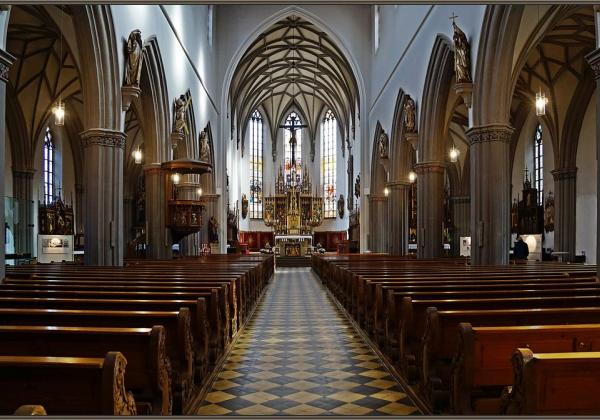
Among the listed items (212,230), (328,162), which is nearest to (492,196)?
(212,230)

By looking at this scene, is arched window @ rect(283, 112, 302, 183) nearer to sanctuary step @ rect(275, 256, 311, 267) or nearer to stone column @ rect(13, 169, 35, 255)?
sanctuary step @ rect(275, 256, 311, 267)

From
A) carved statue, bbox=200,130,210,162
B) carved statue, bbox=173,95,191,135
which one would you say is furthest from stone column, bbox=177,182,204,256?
carved statue, bbox=173,95,191,135

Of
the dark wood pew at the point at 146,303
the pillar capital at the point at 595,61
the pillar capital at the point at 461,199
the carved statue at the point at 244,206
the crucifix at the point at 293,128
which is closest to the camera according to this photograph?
the dark wood pew at the point at 146,303

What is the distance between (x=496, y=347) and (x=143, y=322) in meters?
2.37

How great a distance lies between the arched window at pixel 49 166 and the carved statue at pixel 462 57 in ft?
56.2

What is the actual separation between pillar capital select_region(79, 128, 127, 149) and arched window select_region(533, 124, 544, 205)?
16997mm

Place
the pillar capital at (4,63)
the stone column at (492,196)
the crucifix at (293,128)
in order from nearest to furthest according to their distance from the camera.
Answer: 1. the pillar capital at (4,63)
2. the stone column at (492,196)
3. the crucifix at (293,128)

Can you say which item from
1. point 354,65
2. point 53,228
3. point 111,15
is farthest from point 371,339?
point 354,65

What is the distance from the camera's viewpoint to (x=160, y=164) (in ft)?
51.8

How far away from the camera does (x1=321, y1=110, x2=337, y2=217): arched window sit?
43219 millimetres

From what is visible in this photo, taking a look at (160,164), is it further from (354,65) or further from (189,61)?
(354,65)

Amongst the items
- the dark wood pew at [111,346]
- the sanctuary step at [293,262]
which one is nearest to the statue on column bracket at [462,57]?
the dark wood pew at [111,346]

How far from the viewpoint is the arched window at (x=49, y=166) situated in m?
22.8

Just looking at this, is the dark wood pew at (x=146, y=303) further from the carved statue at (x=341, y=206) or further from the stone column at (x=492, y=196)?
the carved statue at (x=341, y=206)
